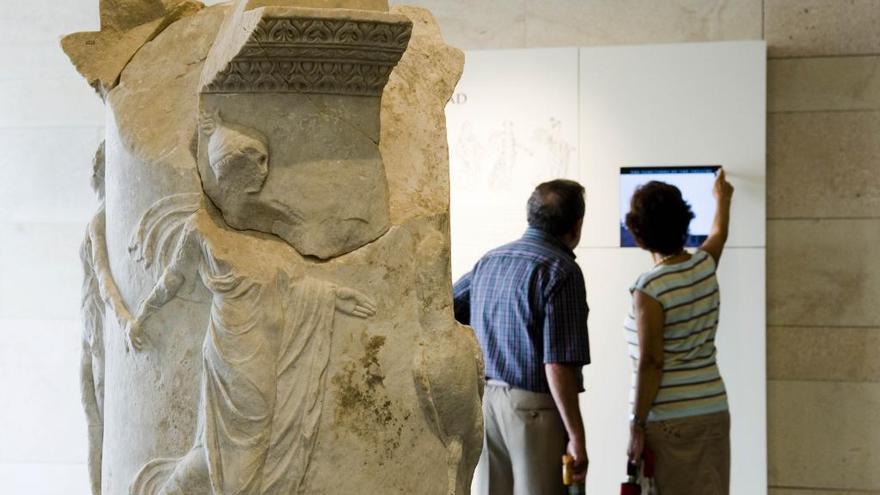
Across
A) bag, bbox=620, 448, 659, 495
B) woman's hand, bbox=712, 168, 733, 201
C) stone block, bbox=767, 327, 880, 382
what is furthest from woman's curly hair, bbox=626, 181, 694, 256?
stone block, bbox=767, 327, 880, 382

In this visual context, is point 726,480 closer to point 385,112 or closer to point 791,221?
point 791,221

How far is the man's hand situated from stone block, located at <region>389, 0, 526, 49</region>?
2.40 m

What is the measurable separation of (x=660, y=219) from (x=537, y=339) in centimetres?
67

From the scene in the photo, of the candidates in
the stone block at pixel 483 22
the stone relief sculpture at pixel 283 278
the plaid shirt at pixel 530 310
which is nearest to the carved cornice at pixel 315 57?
the stone relief sculpture at pixel 283 278

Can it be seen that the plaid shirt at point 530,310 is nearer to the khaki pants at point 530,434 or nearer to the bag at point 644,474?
the khaki pants at point 530,434

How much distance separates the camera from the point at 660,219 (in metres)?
5.04

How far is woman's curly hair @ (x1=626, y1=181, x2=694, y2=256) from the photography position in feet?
16.6

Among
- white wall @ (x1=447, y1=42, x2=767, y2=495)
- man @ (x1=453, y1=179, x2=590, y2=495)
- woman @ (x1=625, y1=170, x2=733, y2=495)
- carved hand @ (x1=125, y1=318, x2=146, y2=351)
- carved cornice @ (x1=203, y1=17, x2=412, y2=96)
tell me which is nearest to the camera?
carved cornice @ (x1=203, y1=17, x2=412, y2=96)

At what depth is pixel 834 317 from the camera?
649 centimetres

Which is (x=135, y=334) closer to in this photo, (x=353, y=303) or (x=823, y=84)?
(x=353, y=303)

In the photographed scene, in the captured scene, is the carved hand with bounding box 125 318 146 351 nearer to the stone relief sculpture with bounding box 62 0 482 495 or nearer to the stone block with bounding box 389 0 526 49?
the stone relief sculpture with bounding box 62 0 482 495

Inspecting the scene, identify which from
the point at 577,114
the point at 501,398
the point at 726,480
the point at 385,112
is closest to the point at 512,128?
the point at 577,114

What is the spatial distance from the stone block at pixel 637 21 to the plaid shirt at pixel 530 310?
1.80 metres

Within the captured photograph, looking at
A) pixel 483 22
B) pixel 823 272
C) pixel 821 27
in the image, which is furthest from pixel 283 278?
pixel 821 27
